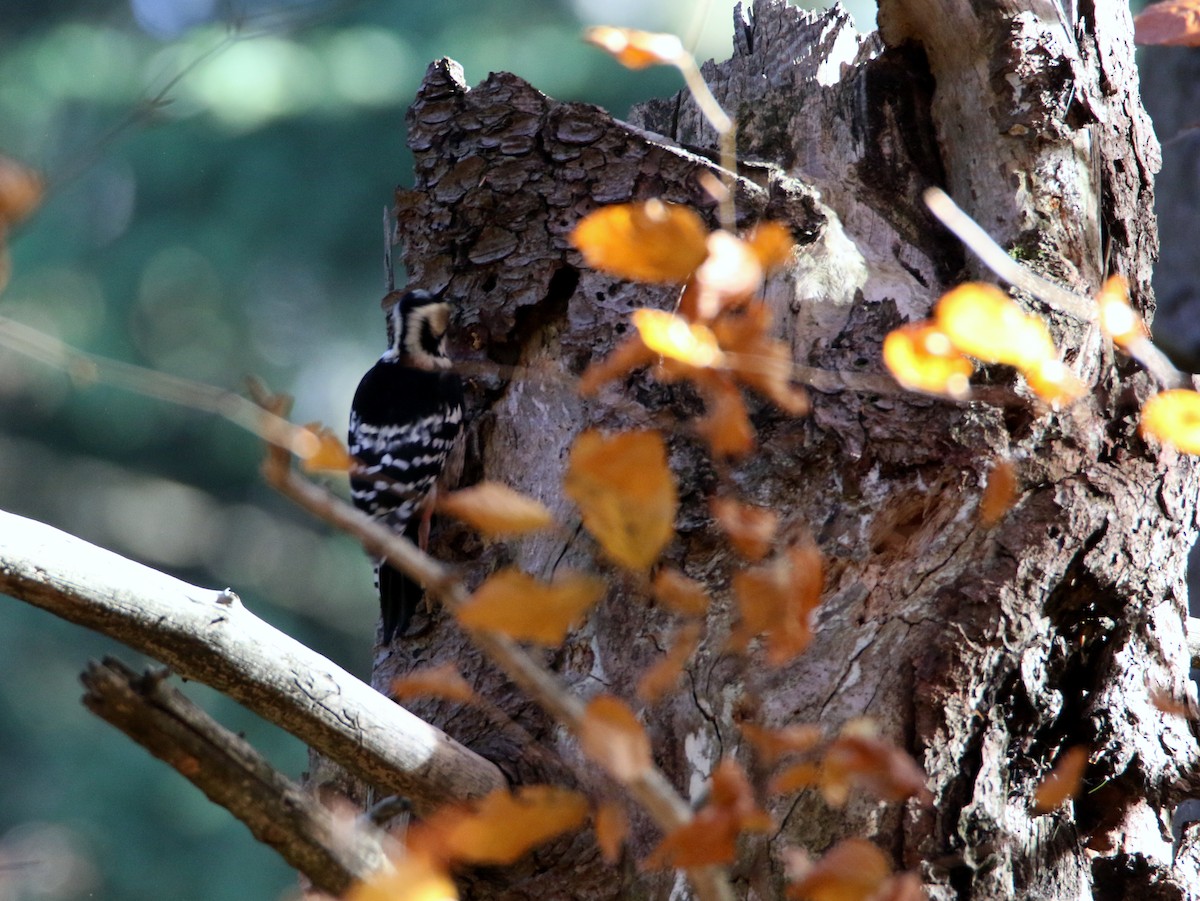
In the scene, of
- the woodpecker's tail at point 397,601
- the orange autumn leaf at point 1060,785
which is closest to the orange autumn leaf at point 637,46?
the orange autumn leaf at point 1060,785

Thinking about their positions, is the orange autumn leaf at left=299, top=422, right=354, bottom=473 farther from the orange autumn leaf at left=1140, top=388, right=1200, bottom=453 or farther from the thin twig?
the orange autumn leaf at left=1140, top=388, right=1200, bottom=453

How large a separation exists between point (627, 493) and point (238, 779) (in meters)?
0.45

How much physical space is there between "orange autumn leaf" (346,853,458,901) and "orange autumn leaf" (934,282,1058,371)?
773mm

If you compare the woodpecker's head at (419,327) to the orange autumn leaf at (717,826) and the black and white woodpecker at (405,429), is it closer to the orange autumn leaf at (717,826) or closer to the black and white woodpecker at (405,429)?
the black and white woodpecker at (405,429)

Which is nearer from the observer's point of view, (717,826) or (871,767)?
(717,826)

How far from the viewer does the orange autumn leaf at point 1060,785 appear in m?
1.62

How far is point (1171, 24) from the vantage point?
1.50m

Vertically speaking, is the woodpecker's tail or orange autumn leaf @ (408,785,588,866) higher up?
orange autumn leaf @ (408,785,588,866)

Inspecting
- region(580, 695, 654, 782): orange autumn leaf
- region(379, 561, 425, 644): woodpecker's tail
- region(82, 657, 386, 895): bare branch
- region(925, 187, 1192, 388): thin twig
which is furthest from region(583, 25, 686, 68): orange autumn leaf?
region(379, 561, 425, 644): woodpecker's tail

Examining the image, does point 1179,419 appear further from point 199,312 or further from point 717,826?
point 199,312

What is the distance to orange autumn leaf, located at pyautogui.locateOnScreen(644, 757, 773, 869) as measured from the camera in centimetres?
97

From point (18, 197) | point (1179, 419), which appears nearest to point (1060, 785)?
point (1179, 419)

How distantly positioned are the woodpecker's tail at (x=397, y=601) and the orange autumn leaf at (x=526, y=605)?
1.32 m

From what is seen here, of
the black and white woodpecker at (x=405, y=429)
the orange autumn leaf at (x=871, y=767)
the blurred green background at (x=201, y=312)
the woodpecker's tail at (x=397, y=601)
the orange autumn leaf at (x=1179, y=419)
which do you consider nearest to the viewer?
the orange autumn leaf at (x=871, y=767)
